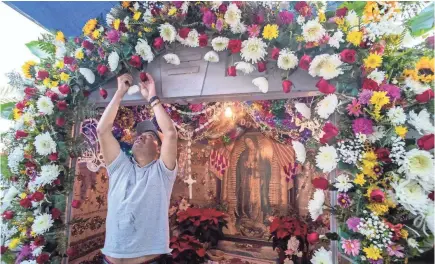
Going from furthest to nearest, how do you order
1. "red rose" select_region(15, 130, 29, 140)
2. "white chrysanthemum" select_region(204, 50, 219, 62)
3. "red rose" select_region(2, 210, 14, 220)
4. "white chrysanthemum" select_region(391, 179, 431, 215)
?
"red rose" select_region(15, 130, 29, 140) < "red rose" select_region(2, 210, 14, 220) < "white chrysanthemum" select_region(204, 50, 219, 62) < "white chrysanthemum" select_region(391, 179, 431, 215)

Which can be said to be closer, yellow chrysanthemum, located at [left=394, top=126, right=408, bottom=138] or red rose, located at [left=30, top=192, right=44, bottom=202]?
yellow chrysanthemum, located at [left=394, top=126, right=408, bottom=138]

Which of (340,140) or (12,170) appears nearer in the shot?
(340,140)

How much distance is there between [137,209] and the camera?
2.33 m

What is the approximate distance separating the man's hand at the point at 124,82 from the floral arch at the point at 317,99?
94 millimetres

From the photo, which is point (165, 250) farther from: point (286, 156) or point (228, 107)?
point (286, 156)

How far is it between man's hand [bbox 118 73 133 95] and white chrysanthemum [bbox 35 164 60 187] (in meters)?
0.97

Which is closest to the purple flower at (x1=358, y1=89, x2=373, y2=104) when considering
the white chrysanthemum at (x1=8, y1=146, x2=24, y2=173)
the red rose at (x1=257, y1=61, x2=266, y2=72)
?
the red rose at (x1=257, y1=61, x2=266, y2=72)

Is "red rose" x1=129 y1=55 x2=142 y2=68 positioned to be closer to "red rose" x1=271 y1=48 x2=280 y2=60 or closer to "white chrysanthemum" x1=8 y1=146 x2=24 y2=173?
"red rose" x1=271 y1=48 x2=280 y2=60

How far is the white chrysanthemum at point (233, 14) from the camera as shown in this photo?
2.27 metres

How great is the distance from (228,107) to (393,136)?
2.29m

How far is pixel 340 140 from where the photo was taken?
6.71 feet

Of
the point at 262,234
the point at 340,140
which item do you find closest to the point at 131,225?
the point at 340,140

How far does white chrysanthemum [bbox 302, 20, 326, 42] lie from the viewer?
2061 millimetres

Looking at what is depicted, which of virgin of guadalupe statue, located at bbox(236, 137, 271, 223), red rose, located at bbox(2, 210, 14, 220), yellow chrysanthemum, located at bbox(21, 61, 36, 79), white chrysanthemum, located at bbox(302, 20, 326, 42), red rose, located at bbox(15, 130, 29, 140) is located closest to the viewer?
white chrysanthemum, located at bbox(302, 20, 326, 42)
